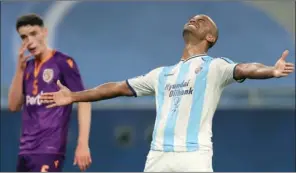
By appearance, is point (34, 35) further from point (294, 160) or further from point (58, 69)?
point (294, 160)

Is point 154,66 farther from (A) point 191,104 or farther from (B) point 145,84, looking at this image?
(A) point 191,104

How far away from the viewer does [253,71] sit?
5801mm

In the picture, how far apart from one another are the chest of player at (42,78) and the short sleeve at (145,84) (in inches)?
52.7

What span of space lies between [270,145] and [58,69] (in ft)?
15.7

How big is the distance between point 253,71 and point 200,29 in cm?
71

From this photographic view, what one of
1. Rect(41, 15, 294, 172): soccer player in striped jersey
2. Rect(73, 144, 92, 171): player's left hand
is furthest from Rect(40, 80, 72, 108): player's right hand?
Rect(73, 144, 92, 171): player's left hand

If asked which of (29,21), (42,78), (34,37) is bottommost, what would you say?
(42,78)

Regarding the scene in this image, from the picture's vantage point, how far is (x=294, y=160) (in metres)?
11.7

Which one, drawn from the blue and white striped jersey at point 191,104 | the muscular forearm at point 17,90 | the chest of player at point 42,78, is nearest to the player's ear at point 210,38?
the blue and white striped jersey at point 191,104

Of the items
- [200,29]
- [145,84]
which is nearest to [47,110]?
[145,84]

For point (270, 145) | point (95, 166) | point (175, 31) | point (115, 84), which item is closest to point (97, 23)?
point (175, 31)

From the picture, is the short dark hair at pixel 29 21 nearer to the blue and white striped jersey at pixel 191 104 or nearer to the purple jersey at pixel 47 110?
the purple jersey at pixel 47 110

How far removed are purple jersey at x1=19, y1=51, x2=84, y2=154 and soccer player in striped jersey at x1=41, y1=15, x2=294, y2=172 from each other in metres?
1.49

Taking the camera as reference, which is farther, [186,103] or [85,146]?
[85,146]
